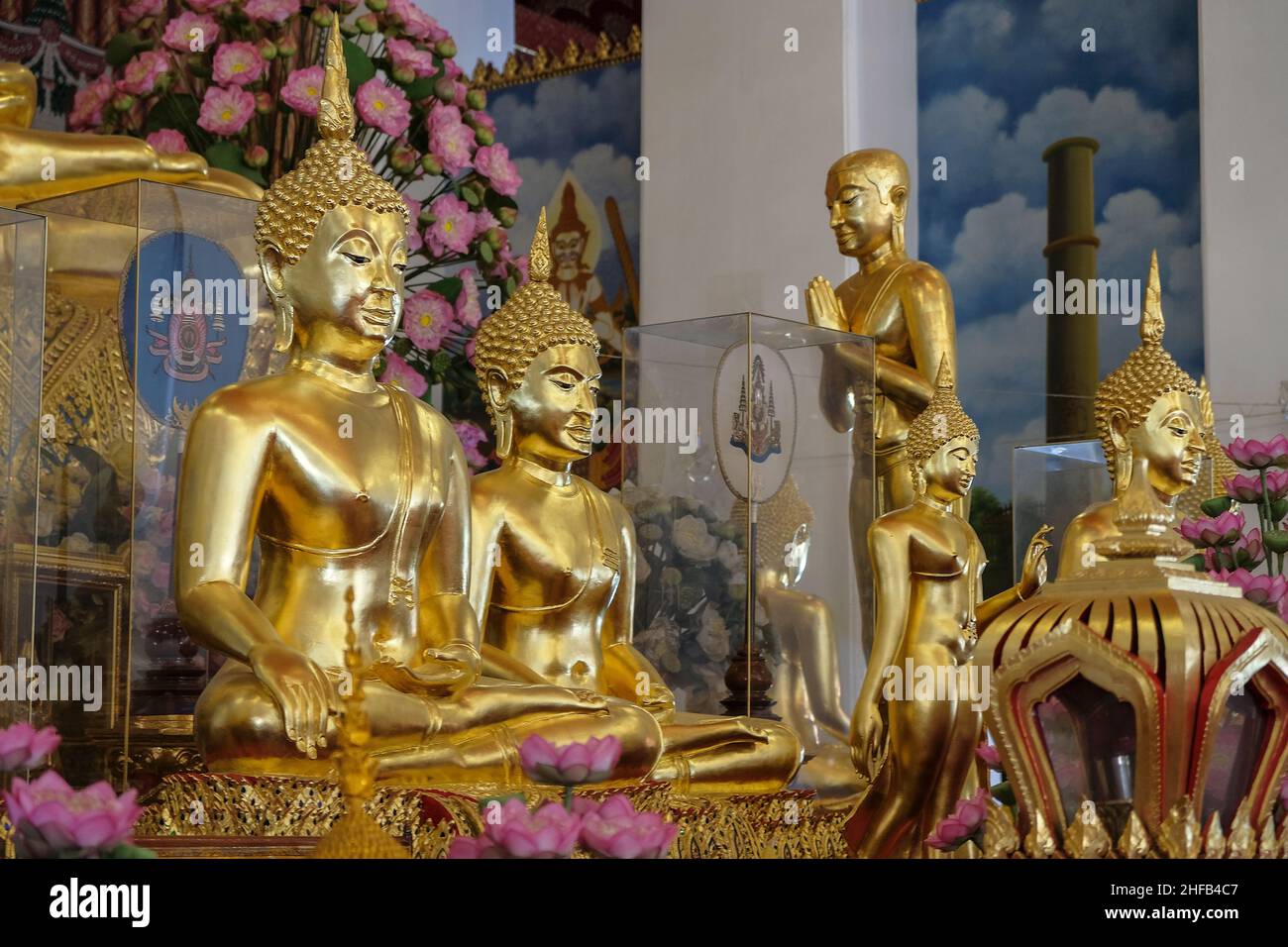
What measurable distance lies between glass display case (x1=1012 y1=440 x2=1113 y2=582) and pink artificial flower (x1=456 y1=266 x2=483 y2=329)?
1628mm

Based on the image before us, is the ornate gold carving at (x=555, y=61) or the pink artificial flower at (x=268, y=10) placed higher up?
the ornate gold carving at (x=555, y=61)

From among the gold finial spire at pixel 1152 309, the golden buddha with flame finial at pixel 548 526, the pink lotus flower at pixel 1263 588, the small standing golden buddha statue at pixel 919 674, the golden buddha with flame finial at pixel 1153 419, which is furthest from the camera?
the small standing golden buddha statue at pixel 919 674

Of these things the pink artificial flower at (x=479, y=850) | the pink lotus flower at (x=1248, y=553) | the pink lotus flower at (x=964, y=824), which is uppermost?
the pink lotus flower at (x=1248, y=553)

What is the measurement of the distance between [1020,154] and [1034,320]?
1.86ft

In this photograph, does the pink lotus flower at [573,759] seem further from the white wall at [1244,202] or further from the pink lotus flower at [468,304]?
the white wall at [1244,202]

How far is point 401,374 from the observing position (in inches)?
168

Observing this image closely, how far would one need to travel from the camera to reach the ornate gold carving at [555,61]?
756 centimetres

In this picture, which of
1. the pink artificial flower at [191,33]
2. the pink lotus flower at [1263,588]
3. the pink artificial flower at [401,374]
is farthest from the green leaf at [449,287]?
the pink lotus flower at [1263,588]

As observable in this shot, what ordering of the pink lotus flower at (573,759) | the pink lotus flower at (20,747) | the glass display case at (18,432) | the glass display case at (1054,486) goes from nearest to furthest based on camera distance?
1. the pink lotus flower at (20,747)
2. the pink lotus flower at (573,759)
3. the glass display case at (18,432)
4. the glass display case at (1054,486)

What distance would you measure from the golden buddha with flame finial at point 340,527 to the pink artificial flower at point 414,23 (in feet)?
3.70

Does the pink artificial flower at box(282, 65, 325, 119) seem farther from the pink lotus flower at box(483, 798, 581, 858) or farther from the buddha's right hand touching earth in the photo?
the pink lotus flower at box(483, 798, 581, 858)

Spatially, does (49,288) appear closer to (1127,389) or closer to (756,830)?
(756,830)

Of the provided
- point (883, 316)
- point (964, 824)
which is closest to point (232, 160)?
point (883, 316)
